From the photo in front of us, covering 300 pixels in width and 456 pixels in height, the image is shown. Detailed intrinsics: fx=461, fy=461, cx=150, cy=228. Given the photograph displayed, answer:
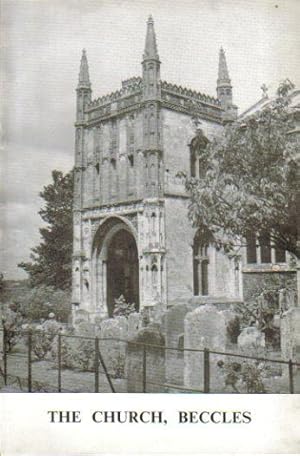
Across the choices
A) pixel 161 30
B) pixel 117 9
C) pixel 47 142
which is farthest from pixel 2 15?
pixel 47 142

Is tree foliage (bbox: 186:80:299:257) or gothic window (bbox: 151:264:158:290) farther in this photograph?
gothic window (bbox: 151:264:158:290)

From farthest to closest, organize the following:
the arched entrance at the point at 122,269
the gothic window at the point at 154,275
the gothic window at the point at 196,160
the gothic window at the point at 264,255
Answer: the arched entrance at the point at 122,269, the gothic window at the point at 196,160, the gothic window at the point at 154,275, the gothic window at the point at 264,255

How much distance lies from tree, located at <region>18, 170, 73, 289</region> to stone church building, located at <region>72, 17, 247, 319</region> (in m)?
1.74

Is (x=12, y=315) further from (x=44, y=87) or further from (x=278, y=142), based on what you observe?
(x=278, y=142)

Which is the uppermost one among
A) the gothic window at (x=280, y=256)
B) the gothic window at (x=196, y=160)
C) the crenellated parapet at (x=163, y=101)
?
the crenellated parapet at (x=163, y=101)

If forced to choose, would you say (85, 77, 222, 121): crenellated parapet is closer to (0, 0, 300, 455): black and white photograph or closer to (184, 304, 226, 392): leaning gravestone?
(0, 0, 300, 455): black and white photograph

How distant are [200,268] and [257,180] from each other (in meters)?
10.3

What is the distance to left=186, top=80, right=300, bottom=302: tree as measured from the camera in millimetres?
7918

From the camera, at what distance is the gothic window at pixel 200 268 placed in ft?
59.0

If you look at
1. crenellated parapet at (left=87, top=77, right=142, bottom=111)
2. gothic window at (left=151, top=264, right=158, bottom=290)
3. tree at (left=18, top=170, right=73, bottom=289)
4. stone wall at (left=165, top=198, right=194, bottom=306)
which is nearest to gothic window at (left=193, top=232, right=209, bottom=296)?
stone wall at (left=165, top=198, right=194, bottom=306)

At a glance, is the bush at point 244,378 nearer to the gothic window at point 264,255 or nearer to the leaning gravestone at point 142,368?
the leaning gravestone at point 142,368

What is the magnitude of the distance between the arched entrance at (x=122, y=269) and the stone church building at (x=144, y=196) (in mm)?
41

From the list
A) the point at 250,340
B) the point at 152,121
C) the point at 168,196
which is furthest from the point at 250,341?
the point at 152,121

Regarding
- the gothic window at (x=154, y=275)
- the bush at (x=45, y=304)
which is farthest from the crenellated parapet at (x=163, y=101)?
the bush at (x=45, y=304)
